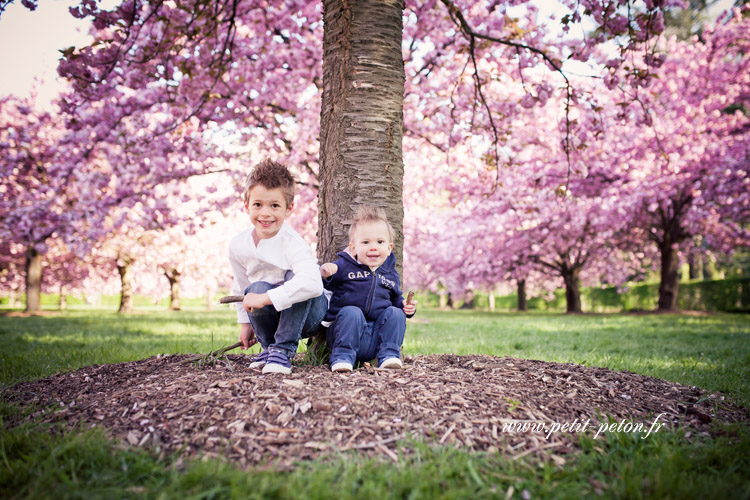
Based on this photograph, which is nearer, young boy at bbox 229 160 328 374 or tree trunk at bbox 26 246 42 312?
young boy at bbox 229 160 328 374

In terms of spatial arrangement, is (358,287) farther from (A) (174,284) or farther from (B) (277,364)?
(A) (174,284)

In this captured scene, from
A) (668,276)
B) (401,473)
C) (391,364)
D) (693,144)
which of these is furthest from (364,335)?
(668,276)

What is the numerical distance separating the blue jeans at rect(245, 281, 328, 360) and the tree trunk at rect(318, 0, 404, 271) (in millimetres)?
453

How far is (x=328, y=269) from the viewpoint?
9.52ft

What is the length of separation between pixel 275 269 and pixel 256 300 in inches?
11.3

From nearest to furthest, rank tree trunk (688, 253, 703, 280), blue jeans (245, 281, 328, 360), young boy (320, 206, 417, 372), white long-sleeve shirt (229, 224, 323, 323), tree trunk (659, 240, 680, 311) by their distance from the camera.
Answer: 1. white long-sleeve shirt (229, 224, 323, 323)
2. blue jeans (245, 281, 328, 360)
3. young boy (320, 206, 417, 372)
4. tree trunk (659, 240, 680, 311)
5. tree trunk (688, 253, 703, 280)

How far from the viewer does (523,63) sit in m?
6.47

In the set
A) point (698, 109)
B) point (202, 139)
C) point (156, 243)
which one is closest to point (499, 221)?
point (698, 109)

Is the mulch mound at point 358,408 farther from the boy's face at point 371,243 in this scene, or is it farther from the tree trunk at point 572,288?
the tree trunk at point 572,288

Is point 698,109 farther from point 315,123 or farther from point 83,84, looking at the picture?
point 83,84

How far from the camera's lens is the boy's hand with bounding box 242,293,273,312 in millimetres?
2584

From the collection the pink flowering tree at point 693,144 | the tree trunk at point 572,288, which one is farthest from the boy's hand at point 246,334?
the tree trunk at point 572,288

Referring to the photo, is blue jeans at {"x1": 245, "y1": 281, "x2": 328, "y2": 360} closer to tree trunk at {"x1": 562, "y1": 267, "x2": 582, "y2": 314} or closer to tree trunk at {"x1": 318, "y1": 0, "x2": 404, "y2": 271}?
tree trunk at {"x1": 318, "y1": 0, "x2": 404, "y2": 271}

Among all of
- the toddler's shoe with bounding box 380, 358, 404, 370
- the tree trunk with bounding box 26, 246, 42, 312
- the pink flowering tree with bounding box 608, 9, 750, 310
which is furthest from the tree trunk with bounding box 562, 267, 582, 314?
the tree trunk with bounding box 26, 246, 42, 312
